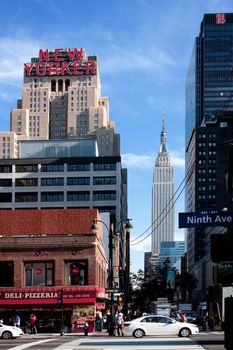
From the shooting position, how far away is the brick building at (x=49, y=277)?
5209 cm

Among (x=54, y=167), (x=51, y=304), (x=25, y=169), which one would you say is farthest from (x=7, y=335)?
Result: (x=25, y=169)

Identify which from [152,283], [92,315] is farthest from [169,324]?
[152,283]

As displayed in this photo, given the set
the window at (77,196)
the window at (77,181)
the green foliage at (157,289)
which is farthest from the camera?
the window at (77,181)

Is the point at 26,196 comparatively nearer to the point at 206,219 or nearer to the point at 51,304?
the point at 51,304

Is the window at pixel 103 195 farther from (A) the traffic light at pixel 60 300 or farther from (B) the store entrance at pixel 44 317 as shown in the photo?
(A) the traffic light at pixel 60 300

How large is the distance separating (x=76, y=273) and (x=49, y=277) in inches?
82.9

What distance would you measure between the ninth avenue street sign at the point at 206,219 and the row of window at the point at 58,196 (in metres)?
120

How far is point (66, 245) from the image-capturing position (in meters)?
52.8

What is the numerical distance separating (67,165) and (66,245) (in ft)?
331

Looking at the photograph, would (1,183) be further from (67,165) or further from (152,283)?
(152,283)

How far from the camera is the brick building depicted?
5209cm

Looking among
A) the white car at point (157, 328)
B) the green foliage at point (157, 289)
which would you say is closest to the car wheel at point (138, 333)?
the white car at point (157, 328)

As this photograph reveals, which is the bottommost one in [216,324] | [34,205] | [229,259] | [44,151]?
[216,324]

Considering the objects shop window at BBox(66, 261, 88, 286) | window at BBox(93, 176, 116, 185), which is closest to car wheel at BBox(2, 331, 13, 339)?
shop window at BBox(66, 261, 88, 286)
